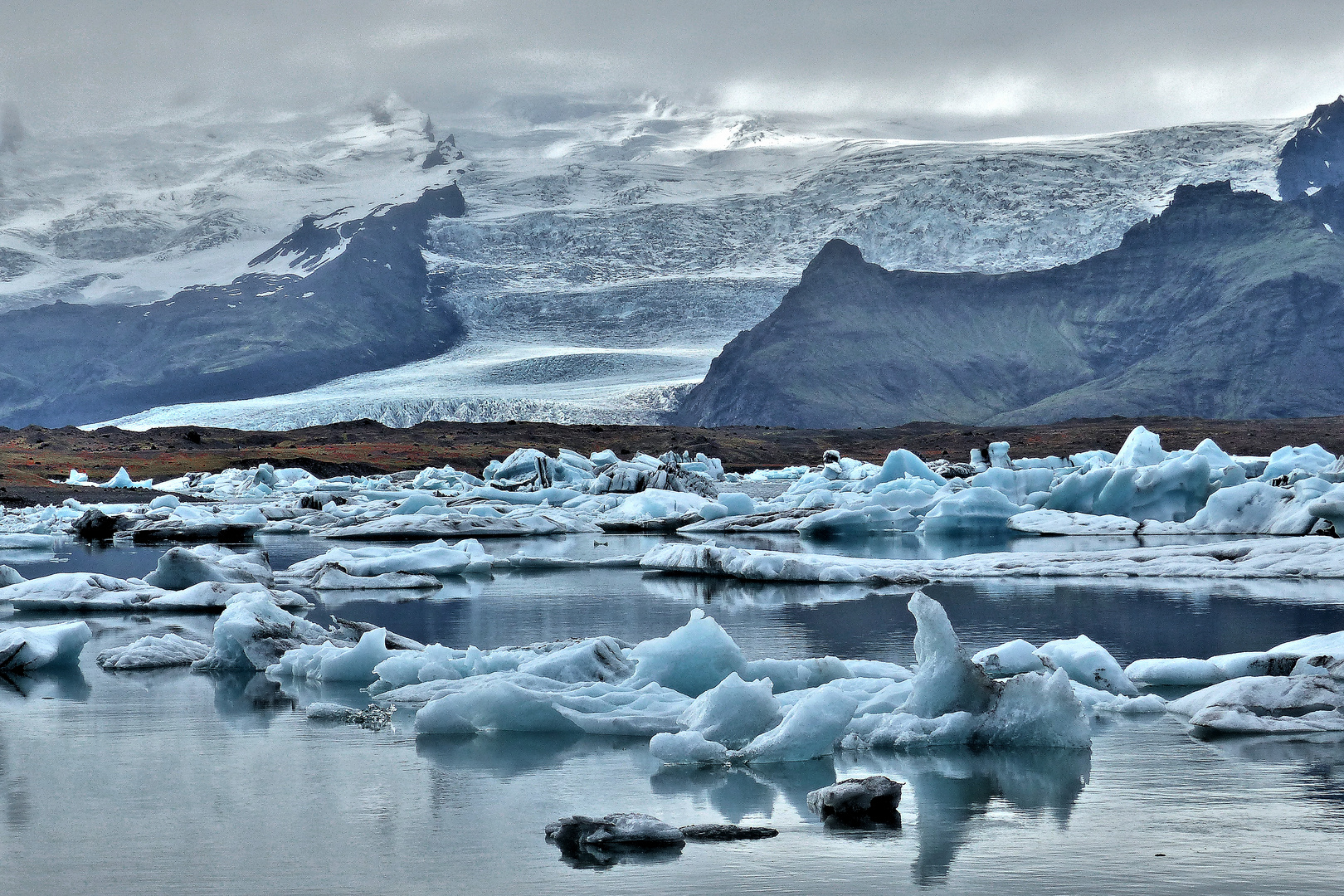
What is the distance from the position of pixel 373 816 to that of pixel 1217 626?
30.8ft

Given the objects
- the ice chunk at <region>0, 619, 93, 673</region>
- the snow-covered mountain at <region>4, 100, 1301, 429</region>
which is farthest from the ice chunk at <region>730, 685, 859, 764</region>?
the snow-covered mountain at <region>4, 100, 1301, 429</region>

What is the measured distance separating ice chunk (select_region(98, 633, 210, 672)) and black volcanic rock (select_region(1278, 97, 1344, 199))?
4809 inches

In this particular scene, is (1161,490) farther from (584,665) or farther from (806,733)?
(806,733)

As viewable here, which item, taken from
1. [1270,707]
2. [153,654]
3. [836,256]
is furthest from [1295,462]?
[836,256]

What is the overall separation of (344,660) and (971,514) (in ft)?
59.9

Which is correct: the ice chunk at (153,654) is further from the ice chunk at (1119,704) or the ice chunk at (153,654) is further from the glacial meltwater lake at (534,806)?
the ice chunk at (1119,704)

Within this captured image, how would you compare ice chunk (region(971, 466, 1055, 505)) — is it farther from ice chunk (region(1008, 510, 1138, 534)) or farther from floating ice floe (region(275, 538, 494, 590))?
floating ice floe (region(275, 538, 494, 590))

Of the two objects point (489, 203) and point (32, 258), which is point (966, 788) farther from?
point (32, 258)

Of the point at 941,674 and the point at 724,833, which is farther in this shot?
the point at 941,674

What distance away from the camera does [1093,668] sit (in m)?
9.56

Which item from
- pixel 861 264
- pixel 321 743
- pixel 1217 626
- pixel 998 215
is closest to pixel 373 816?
pixel 321 743

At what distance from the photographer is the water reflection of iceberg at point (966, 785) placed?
19.5ft

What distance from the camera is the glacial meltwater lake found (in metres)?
5.34

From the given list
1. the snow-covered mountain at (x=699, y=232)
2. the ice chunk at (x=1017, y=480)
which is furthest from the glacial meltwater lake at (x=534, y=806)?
the snow-covered mountain at (x=699, y=232)
